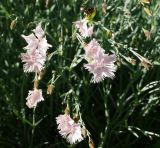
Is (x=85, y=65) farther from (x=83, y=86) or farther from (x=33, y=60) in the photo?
(x=83, y=86)

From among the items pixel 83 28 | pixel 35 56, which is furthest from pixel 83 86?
pixel 35 56

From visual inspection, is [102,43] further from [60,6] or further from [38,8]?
[38,8]

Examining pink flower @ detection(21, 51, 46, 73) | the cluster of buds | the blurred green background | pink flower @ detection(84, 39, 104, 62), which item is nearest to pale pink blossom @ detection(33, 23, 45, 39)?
the cluster of buds

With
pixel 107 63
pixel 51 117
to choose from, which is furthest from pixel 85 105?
pixel 107 63

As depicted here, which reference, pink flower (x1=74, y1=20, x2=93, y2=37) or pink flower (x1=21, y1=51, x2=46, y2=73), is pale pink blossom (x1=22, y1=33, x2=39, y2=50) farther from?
pink flower (x1=74, y1=20, x2=93, y2=37)

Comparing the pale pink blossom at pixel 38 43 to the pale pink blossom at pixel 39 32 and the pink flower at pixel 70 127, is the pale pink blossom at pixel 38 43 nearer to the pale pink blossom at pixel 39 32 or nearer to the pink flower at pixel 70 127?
the pale pink blossom at pixel 39 32
